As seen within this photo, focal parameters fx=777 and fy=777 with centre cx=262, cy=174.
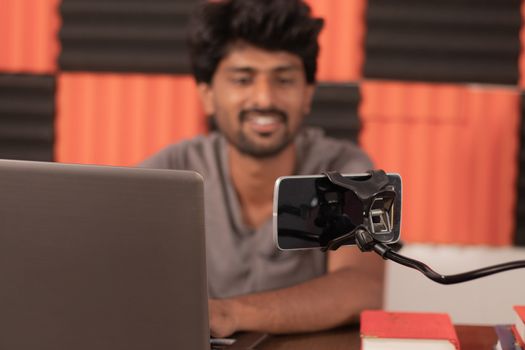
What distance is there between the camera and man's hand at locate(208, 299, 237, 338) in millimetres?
1295

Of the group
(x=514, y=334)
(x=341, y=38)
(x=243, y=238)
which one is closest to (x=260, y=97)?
(x=243, y=238)

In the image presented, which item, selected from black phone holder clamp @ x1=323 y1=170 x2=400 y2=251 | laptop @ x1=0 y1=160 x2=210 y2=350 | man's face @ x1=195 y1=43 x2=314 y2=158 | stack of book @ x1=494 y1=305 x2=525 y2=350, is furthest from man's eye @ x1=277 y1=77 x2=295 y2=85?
laptop @ x1=0 y1=160 x2=210 y2=350

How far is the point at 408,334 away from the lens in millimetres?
1097

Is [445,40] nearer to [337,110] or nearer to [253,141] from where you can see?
[337,110]

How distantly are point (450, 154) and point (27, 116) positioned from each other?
157 cm

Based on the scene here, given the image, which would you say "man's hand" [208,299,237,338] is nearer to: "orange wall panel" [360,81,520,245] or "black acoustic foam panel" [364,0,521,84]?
"orange wall panel" [360,81,520,245]

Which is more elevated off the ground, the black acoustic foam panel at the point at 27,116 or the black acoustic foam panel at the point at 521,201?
the black acoustic foam panel at the point at 27,116

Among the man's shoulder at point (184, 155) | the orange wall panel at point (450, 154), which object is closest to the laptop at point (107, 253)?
the man's shoulder at point (184, 155)

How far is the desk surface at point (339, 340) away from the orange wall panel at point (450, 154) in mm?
1296

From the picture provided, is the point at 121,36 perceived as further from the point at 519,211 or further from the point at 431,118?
the point at 519,211

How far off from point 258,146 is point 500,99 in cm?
101

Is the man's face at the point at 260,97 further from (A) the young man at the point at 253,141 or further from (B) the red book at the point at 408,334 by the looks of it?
(B) the red book at the point at 408,334

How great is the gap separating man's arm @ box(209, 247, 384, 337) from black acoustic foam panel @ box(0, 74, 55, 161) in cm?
160

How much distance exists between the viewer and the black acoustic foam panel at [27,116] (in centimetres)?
291
